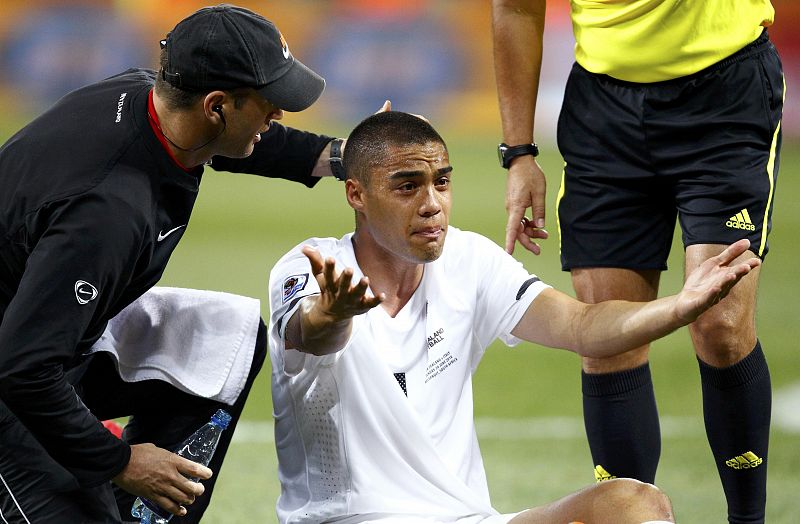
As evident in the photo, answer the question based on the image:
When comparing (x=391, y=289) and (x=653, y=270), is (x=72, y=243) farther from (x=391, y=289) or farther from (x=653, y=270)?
(x=653, y=270)

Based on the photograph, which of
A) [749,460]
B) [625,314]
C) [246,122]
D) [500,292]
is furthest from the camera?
[749,460]

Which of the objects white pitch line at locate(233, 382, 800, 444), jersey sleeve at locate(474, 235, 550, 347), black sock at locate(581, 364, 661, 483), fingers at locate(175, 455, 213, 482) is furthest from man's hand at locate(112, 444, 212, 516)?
white pitch line at locate(233, 382, 800, 444)

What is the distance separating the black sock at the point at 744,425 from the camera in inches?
166

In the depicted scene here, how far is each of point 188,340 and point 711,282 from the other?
1798 mm

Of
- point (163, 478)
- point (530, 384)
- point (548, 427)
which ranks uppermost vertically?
point (530, 384)

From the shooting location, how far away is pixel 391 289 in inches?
158

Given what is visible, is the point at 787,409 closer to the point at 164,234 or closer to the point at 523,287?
the point at 523,287

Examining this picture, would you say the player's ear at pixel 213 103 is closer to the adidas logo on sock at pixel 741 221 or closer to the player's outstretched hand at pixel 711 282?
the player's outstretched hand at pixel 711 282

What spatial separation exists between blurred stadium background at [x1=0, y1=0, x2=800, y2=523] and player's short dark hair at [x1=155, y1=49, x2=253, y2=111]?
194cm

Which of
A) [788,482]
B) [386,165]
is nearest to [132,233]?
[386,165]

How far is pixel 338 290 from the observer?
331 cm

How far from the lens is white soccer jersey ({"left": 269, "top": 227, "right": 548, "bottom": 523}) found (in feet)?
12.4

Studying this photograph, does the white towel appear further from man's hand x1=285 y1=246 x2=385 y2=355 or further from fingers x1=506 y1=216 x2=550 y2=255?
fingers x1=506 y1=216 x2=550 y2=255

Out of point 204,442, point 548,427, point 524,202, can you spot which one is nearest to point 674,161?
point 524,202
